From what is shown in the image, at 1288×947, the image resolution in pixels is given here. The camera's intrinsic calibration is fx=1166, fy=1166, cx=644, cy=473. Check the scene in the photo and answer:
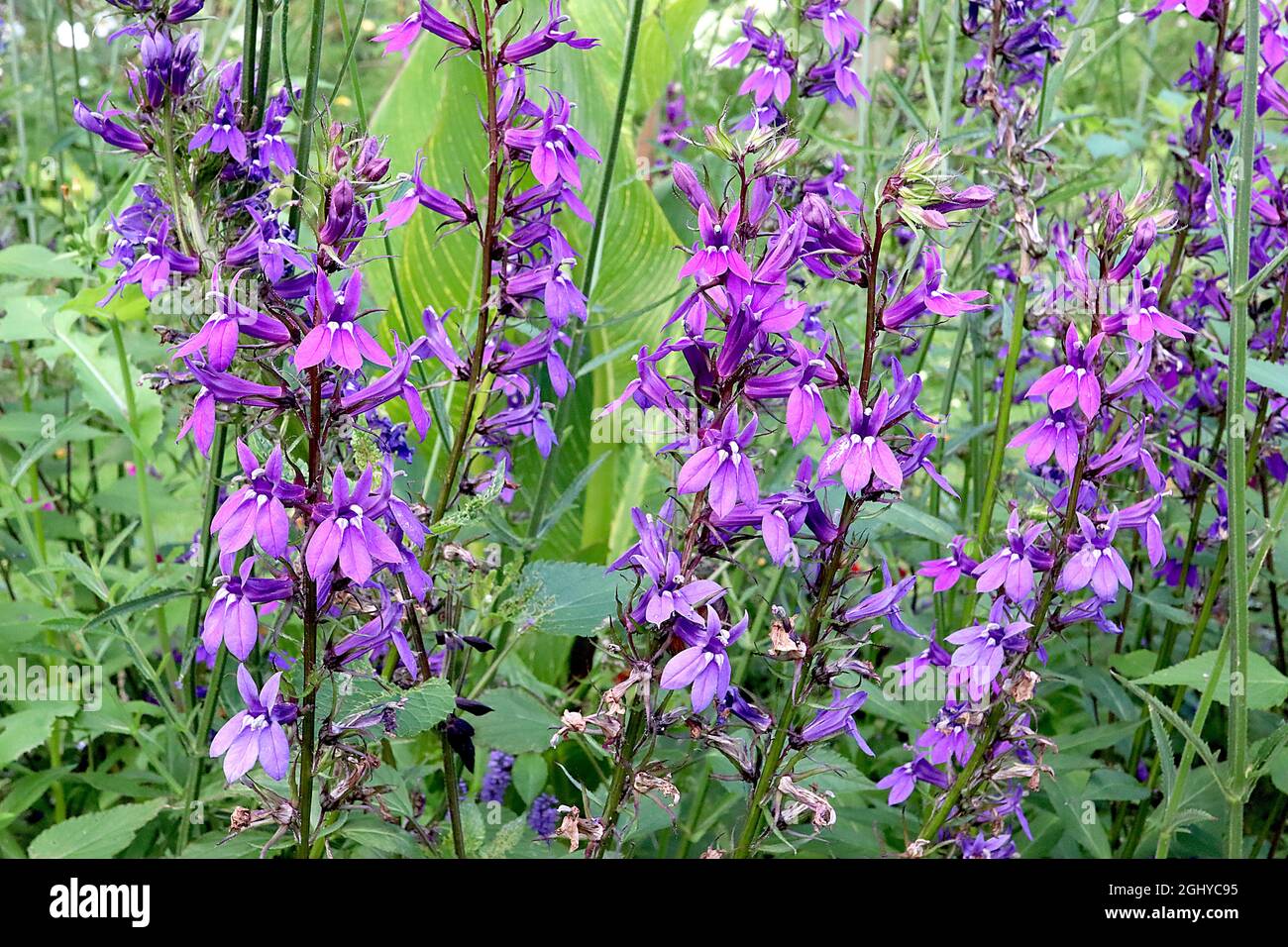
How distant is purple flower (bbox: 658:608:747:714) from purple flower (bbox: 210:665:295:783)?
0.42 m

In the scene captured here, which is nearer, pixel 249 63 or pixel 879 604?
pixel 879 604

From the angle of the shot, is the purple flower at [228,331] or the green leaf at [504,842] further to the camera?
the green leaf at [504,842]

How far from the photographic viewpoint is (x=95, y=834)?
1.86m

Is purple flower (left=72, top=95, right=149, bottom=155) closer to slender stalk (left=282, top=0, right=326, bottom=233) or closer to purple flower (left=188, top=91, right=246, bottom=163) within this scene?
purple flower (left=188, top=91, right=246, bottom=163)

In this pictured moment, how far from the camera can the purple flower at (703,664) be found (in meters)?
1.24

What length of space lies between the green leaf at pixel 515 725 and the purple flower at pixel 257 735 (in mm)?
475

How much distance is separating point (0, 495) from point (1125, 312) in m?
2.11

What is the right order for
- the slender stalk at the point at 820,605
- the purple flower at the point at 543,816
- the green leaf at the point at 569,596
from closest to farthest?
the slender stalk at the point at 820,605 < the green leaf at the point at 569,596 < the purple flower at the point at 543,816

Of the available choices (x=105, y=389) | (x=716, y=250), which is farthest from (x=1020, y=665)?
(x=105, y=389)

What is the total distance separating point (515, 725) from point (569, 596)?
233mm

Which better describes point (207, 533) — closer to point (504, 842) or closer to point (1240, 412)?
point (504, 842)

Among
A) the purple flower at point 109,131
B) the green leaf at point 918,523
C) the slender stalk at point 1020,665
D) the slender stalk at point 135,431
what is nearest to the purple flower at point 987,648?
the slender stalk at point 1020,665

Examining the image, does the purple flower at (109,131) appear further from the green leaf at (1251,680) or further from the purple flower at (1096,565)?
the green leaf at (1251,680)

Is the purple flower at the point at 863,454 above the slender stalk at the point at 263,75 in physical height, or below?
below
